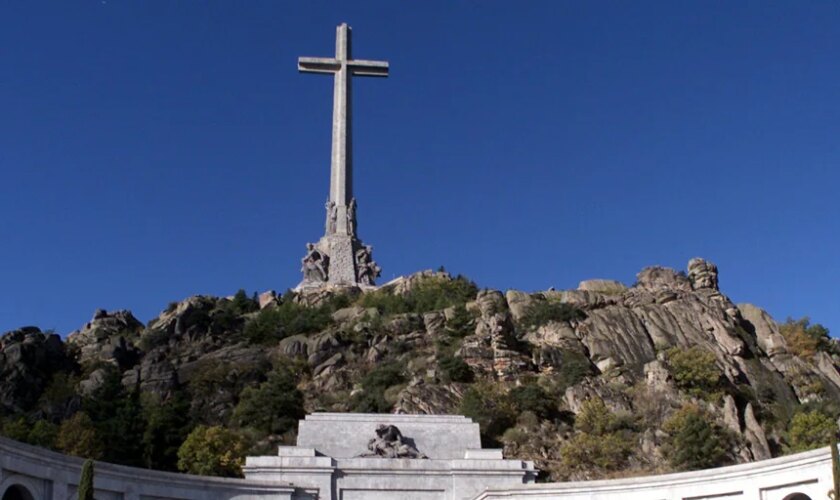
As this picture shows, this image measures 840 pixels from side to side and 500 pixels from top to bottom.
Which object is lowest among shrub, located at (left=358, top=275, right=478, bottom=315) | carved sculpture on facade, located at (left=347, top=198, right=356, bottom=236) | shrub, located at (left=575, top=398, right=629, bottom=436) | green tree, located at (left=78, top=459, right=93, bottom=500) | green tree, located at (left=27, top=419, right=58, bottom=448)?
green tree, located at (left=78, top=459, right=93, bottom=500)

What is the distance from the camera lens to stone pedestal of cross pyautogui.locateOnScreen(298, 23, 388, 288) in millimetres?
99375

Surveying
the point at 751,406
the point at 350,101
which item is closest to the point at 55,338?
the point at 350,101

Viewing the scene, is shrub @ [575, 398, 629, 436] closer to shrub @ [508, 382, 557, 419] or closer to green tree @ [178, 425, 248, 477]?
shrub @ [508, 382, 557, 419]

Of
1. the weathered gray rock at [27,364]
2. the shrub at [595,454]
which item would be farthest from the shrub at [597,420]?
the weathered gray rock at [27,364]

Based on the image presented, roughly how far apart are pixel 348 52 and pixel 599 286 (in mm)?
32815

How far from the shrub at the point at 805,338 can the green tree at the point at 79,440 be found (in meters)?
56.5

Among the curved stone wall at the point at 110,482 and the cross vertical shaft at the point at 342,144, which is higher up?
the cross vertical shaft at the point at 342,144

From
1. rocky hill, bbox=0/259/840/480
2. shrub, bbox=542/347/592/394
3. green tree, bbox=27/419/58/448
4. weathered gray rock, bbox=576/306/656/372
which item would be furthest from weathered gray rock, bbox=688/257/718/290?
green tree, bbox=27/419/58/448

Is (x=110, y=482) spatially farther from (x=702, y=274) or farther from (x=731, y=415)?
(x=702, y=274)

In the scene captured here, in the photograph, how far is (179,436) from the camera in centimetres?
6950

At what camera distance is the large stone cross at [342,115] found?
326 feet

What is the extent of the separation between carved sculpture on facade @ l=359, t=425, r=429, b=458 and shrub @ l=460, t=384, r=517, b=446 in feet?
60.3

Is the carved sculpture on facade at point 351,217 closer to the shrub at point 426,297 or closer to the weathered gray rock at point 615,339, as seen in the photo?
the shrub at point 426,297

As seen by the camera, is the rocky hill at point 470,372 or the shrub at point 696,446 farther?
the rocky hill at point 470,372
